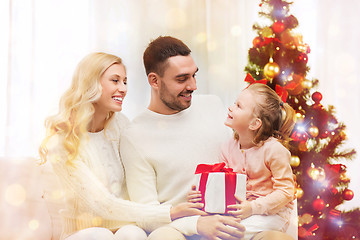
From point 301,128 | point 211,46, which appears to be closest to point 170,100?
point 301,128

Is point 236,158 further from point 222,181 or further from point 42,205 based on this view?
point 42,205

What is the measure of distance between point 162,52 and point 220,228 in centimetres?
88

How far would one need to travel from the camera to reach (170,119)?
6.11 ft

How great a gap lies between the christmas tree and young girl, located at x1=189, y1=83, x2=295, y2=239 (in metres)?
0.42

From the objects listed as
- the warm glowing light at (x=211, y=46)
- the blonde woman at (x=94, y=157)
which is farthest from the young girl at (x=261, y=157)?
the warm glowing light at (x=211, y=46)

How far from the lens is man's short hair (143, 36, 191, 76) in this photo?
6.12ft

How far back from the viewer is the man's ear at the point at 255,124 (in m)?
1.66

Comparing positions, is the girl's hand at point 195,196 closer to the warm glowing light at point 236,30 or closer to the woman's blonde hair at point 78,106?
the woman's blonde hair at point 78,106

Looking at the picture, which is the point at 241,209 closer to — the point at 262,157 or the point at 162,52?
the point at 262,157

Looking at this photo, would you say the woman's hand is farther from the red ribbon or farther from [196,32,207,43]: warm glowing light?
[196,32,207,43]: warm glowing light

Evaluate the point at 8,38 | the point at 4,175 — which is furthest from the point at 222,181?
the point at 8,38

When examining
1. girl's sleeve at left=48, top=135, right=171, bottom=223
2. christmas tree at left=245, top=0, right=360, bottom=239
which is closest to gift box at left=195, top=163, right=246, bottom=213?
girl's sleeve at left=48, top=135, right=171, bottom=223

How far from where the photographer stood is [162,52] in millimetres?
1878

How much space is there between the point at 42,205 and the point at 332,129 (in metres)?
1.60
